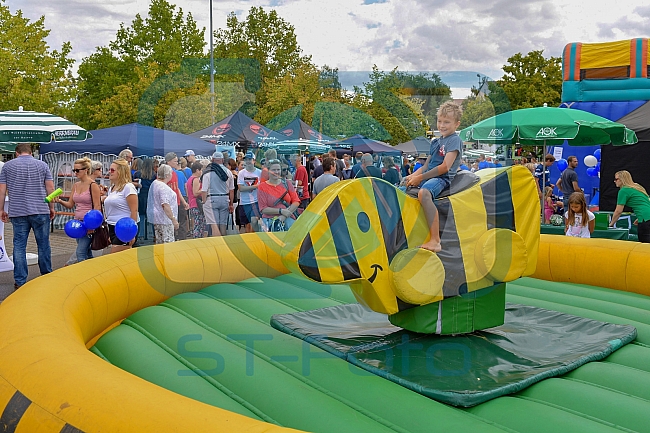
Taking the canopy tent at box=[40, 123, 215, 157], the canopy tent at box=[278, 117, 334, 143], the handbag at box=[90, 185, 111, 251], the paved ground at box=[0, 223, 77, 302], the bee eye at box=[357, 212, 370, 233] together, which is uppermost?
the canopy tent at box=[278, 117, 334, 143]

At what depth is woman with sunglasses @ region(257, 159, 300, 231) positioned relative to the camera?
7.64 metres

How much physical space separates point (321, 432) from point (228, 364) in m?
0.84

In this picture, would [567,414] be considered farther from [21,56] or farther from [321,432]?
[21,56]

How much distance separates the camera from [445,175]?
354 centimetres

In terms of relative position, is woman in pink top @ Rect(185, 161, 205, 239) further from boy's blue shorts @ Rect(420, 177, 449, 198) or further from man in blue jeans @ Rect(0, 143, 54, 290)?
boy's blue shorts @ Rect(420, 177, 449, 198)

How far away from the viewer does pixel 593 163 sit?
13328mm

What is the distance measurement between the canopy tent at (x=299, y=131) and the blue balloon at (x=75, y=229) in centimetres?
1270

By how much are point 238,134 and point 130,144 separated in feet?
19.0

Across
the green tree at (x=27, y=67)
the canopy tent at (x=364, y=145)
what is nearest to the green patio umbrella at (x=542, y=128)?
the canopy tent at (x=364, y=145)

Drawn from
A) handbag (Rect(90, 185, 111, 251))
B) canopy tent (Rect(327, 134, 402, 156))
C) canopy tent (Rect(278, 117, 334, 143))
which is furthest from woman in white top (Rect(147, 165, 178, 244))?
canopy tent (Rect(327, 134, 402, 156))

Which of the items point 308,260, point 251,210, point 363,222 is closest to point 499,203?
point 363,222

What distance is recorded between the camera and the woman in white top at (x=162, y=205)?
6.97m

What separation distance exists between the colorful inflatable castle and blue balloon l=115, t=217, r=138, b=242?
33.0 feet

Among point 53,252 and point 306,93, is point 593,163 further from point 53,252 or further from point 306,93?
point 53,252
